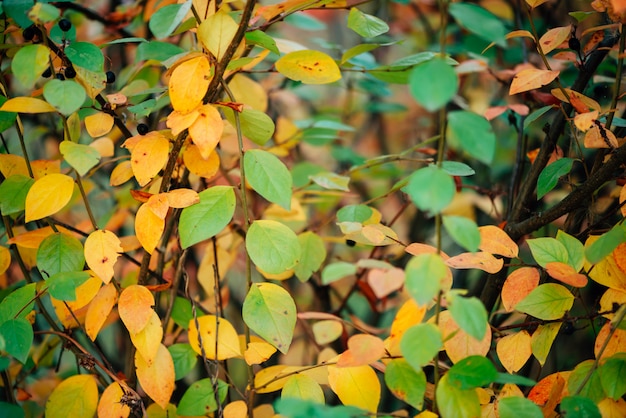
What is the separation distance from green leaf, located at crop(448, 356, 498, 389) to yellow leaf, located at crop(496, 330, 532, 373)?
19cm

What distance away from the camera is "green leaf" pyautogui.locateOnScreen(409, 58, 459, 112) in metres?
0.54

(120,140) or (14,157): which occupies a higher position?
(14,157)

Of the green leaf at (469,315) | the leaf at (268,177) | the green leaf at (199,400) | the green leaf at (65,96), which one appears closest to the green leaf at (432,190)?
the green leaf at (469,315)

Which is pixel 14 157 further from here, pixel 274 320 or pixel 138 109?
pixel 274 320

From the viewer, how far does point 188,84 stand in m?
0.76

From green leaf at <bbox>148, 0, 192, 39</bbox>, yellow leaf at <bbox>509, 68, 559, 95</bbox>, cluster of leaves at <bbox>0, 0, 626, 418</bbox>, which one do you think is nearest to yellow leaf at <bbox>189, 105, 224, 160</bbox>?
cluster of leaves at <bbox>0, 0, 626, 418</bbox>

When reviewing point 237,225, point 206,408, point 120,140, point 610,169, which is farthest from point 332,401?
point 610,169

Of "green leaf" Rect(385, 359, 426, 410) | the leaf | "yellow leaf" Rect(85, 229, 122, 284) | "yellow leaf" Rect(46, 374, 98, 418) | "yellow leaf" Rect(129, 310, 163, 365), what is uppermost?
the leaf

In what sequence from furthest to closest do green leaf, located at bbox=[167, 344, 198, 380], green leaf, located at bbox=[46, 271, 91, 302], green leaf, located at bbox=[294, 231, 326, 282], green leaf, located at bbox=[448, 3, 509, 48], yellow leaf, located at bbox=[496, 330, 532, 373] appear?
1. green leaf, located at bbox=[294, 231, 326, 282]
2. green leaf, located at bbox=[167, 344, 198, 380]
3. yellow leaf, located at bbox=[496, 330, 532, 373]
4. green leaf, located at bbox=[46, 271, 91, 302]
5. green leaf, located at bbox=[448, 3, 509, 48]

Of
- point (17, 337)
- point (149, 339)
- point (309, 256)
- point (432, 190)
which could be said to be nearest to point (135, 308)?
point (149, 339)

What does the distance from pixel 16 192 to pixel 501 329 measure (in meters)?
0.84

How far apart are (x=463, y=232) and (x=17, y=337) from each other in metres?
0.64

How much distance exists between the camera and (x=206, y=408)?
35.9 inches

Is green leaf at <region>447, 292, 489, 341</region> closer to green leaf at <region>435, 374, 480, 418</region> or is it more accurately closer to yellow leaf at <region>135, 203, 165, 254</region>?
green leaf at <region>435, 374, 480, 418</region>
